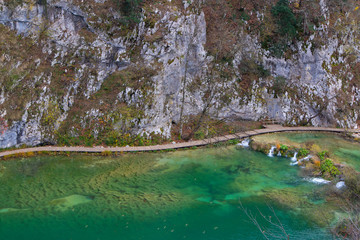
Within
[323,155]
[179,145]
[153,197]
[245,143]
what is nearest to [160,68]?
[179,145]

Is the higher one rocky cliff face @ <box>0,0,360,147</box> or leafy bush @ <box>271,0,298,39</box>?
leafy bush @ <box>271,0,298,39</box>

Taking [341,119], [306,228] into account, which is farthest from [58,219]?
[341,119]

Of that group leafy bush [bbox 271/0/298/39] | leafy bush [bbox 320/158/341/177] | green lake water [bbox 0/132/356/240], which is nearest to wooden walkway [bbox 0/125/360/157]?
green lake water [bbox 0/132/356/240]

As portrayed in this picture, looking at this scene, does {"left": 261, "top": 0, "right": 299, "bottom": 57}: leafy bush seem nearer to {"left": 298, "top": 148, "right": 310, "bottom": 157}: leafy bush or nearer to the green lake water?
{"left": 298, "top": 148, "right": 310, "bottom": 157}: leafy bush

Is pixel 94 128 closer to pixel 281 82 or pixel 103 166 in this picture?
pixel 103 166

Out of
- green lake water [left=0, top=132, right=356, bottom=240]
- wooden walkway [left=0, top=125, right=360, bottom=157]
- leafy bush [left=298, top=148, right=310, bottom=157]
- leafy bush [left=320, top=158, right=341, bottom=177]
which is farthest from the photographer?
leafy bush [left=298, top=148, right=310, bottom=157]

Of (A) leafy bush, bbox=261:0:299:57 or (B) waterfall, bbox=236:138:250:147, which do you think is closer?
(B) waterfall, bbox=236:138:250:147

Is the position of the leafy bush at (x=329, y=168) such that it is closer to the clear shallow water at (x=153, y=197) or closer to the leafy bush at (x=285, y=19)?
the clear shallow water at (x=153, y=197)
